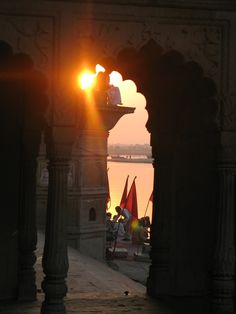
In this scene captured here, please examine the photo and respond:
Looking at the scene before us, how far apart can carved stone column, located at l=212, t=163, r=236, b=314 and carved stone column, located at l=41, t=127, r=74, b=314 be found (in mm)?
1615

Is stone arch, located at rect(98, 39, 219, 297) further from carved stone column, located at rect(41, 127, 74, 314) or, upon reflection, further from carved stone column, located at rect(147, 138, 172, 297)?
carved stone column, located at rect(41, 127, 74, 314)

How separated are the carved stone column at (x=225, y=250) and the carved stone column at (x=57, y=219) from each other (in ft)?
5.30

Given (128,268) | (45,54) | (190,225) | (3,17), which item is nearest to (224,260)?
(190,225)

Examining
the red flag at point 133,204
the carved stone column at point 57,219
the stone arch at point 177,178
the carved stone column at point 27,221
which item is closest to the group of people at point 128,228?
the red flag at point 133,204

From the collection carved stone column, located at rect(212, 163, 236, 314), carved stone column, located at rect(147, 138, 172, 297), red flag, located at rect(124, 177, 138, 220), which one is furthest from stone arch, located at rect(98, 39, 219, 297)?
red flag, located at rect(124, 177, 138, 220)

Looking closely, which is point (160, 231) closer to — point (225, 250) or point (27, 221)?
point (27, 221)

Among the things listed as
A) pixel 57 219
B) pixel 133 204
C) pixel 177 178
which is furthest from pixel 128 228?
pixel 57 219

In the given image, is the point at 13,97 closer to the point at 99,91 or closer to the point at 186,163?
the point at 186,163

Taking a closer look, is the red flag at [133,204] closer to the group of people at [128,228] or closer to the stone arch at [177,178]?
the group of people at [128,228]

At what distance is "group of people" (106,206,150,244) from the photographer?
86.5ft

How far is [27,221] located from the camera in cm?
852

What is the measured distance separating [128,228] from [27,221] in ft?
66.3

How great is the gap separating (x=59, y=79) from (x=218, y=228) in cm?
230

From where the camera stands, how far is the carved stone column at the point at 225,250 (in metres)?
6.75
